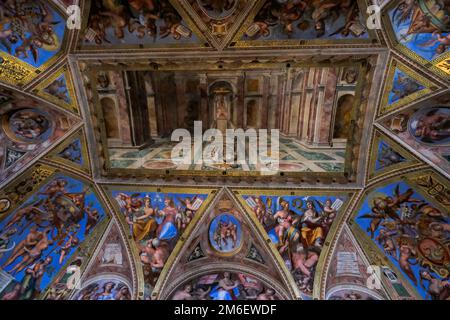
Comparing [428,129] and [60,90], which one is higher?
[428,129]

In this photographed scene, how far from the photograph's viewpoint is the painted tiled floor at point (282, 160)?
9008 millimetres

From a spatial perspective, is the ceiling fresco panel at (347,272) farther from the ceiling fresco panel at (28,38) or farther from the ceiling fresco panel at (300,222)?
the ceiling fresco panel at (28,38)

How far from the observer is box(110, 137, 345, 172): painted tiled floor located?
901 cm

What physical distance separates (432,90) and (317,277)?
6973mm

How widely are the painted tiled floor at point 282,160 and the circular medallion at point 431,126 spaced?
2.50m

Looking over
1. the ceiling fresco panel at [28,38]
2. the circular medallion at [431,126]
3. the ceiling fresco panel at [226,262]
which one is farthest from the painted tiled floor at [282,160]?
the ceiling fresco panel at [28,38]

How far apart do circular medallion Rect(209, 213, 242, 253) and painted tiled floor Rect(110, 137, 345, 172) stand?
214 cm

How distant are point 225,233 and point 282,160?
372 cm

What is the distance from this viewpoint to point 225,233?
376 inches

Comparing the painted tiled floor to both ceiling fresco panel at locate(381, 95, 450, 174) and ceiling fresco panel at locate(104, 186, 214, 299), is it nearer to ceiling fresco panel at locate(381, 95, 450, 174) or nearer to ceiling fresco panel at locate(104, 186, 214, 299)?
ceiling fresco panel at locate(104, 186, 214, 299)

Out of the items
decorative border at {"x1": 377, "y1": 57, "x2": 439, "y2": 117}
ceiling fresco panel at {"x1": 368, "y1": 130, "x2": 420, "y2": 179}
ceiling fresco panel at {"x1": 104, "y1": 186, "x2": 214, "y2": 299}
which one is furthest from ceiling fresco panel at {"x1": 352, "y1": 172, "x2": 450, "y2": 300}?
ceiling fresco panel at {"x1": 104, "y1": 186, "x2": 214, "y2": 299}

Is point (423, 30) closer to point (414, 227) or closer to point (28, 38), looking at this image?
point (414, 227)

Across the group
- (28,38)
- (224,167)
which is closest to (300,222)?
(224,167)

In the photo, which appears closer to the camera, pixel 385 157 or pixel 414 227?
pixel 414 227
